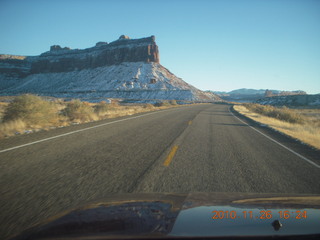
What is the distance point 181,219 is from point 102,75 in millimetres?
125948

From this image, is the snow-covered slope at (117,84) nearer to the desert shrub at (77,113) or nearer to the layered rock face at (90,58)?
the layered rock face at (90,58)

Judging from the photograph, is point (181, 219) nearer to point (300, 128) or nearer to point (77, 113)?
point (300, 128)

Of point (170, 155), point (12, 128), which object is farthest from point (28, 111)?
point (170, 155)

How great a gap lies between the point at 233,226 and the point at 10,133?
9.79m

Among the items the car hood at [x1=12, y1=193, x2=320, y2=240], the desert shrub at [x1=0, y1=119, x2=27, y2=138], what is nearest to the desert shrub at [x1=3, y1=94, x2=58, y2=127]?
the desert shrub at [x1=0, y1=119, x2=27, y2=138]

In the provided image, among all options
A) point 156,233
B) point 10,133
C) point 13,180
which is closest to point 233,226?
point 156,233

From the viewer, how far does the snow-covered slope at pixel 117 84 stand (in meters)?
92.6

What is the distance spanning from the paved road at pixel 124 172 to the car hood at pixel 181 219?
0.88 m

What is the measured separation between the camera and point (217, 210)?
2.09 metres

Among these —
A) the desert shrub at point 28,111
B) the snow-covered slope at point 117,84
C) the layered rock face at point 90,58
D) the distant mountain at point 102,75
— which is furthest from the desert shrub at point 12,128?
the layered rock face at point 90,58

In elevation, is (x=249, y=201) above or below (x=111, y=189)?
above

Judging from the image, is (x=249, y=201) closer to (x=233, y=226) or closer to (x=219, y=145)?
(x=233, y=226)

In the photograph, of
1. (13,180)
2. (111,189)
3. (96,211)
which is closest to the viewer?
(96,211)

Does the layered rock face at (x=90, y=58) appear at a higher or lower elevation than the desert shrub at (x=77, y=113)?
higher
